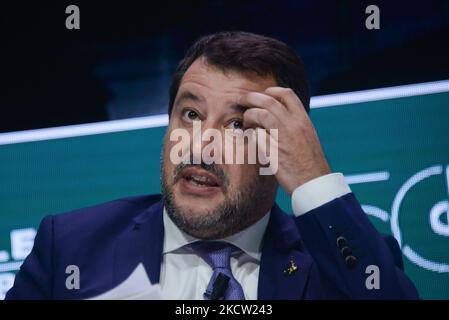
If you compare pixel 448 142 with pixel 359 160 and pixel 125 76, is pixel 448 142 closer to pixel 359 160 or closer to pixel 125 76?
pixel 359 160

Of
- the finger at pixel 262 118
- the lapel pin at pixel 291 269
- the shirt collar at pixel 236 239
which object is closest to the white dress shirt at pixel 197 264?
the shirt collar at pixel 236 239

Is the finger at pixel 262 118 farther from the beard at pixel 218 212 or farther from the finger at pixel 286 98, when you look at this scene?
the beard at pixel 218 212

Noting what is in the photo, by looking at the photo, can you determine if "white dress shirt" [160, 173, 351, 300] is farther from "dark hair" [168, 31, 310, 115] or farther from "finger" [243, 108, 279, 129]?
"dark hair" [168, 31, 310, 115]

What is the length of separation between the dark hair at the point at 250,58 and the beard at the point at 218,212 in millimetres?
330

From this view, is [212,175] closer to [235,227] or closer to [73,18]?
[235,227]

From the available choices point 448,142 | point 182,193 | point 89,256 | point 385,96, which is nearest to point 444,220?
point 448,142

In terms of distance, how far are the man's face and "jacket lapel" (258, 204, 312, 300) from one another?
108 mm

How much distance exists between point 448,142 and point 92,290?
130 cm

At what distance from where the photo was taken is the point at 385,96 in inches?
114

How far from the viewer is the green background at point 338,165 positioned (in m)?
2.83

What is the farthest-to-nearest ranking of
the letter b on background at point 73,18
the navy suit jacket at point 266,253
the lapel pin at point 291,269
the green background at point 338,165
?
the letter b on background at point 73,18 → the green background at point 338,165 → the lapel pin at point 291,269 → the navy suit jacket at point 266,253

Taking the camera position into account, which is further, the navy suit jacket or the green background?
the green background

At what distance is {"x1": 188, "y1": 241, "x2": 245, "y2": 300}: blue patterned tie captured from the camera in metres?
2.54

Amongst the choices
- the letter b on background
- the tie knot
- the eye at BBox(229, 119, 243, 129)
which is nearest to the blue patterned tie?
the tie knot
